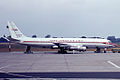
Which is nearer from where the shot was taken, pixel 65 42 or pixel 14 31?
pixel 14 31

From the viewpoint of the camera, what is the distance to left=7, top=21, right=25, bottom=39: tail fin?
62.2m

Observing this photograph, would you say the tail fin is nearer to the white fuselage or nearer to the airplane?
the airplane

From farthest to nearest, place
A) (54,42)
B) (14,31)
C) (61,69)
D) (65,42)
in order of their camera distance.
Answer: (65,42) → (14,31) → (54,42) → (61,69)

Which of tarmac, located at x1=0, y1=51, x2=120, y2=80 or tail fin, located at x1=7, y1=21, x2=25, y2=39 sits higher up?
tail fin, located at x1=7, y1=21, x2=25, y2=39

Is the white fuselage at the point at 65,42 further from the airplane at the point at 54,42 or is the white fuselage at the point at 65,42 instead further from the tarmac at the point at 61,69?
the tarmac at the point at 61,69

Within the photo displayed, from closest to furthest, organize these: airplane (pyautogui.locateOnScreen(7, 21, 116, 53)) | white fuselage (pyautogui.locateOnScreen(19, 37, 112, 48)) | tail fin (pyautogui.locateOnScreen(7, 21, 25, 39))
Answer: airplane (pyautogui.locateOnScreen(7, 21, 116, 53)) → white fuselage (pyautogui.locateOnScreen(19, 37, 112, 48)) → tail fin (pyautogui.locateOnScreen(7, 21, 25, 39))

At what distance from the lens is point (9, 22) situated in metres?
63.2

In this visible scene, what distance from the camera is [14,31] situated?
6247 cm

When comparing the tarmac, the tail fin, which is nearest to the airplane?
the tail fin

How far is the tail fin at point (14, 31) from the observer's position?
204ft

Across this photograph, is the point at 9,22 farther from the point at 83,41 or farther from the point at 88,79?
the point at 88,79

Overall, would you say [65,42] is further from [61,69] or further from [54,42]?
[61,69]

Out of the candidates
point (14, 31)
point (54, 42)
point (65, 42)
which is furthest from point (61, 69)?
point (14, 31)

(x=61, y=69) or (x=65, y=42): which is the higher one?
(x=61, y=69)
